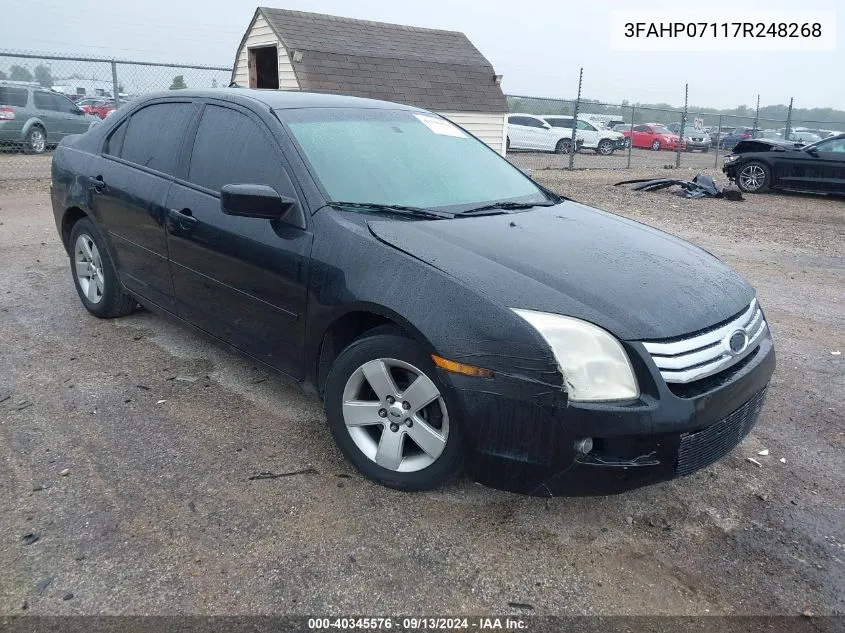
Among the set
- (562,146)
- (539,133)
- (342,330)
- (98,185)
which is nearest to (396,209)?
(342,330)

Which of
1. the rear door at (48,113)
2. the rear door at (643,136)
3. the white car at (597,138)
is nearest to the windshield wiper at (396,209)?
the rear door at (48,113)

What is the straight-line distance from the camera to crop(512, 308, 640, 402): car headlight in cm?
238

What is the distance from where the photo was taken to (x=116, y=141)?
14.7 feet

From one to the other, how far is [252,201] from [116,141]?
2059 millimetres

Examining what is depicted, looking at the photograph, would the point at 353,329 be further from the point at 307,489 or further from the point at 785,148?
the point at 785,148

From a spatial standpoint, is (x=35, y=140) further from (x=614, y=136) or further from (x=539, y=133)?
(x=614, y=136)

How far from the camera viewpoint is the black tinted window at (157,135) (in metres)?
3.93

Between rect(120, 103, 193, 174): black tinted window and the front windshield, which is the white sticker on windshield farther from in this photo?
rect(120, 103, 193, 174): black tinted window

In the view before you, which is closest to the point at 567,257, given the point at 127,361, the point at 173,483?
the point at 173,483

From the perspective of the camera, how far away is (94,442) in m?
3.20

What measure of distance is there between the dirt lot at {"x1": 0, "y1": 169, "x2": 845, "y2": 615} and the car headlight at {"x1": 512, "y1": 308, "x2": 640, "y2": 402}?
2.12ft

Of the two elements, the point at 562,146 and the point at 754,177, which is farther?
the point at 562,146

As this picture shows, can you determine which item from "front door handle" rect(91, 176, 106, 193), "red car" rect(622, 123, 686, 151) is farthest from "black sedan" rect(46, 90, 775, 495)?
"red car" rect(622, 123, 686, 151)

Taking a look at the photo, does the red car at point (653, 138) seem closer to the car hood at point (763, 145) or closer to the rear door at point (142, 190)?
the car hood at point (763, 145)
